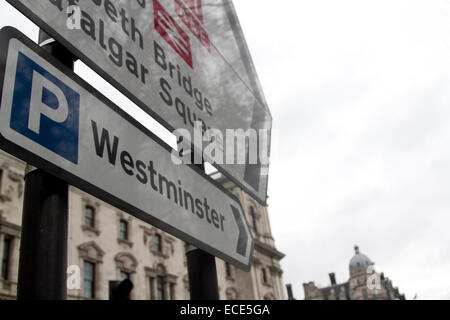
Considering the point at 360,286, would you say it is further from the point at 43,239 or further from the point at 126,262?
the point at 43,239

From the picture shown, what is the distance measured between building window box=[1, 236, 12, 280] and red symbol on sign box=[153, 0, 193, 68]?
17.2 metres

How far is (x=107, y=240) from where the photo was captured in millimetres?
21812

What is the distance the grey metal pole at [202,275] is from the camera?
72.0 inches

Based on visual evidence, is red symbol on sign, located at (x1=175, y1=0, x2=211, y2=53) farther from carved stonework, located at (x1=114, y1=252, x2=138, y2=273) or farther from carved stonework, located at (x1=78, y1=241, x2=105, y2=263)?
carved stonework, located at (x1=114, y1=252, x2=138, y2=273)

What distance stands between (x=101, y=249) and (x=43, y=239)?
21.1 meters

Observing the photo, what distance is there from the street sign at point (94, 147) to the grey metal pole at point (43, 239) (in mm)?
68

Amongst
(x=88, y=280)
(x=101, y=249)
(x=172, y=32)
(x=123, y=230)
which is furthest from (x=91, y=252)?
(x=172, y=32)

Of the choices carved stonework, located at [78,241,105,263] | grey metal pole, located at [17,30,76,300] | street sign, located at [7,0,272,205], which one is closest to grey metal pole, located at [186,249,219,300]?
street sign, located at [7,0,272,205]

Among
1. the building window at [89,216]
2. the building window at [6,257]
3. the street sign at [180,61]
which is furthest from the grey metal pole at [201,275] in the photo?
the building window at [89,216]

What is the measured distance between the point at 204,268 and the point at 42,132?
0.99 meters

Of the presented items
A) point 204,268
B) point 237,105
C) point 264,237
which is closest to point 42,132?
point 204,268

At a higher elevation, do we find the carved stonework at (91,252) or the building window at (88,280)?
the carved stonework at (91,252)

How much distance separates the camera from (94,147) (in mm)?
1373

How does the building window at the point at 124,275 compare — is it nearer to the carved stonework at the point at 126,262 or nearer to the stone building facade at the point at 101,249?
the stone building facade at the point at 101,249
